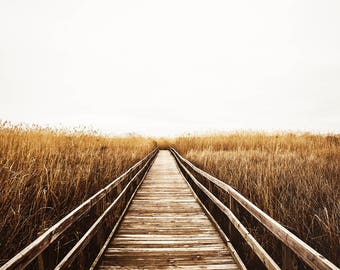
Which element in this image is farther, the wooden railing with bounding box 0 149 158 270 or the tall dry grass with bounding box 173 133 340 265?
the tall dry grass with bounding box 173 133 340 265

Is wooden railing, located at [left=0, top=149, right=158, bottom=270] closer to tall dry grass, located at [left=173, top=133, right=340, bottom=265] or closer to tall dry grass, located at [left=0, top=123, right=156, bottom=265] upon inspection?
tall dry grass, located at [left=0, top=123, right=156, bottom=265]

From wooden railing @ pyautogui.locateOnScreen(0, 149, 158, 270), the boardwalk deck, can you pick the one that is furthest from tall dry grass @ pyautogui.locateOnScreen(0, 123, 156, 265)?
the boardwalk deck

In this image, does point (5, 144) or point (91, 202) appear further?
point (5, 144)

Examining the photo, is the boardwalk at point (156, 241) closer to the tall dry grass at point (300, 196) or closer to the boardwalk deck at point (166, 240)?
the boardwalk deck at point (166, 240)

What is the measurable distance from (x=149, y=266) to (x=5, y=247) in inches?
60.9

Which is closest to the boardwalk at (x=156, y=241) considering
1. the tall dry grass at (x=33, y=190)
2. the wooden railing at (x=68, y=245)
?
the wooden railing at (x=68, y=245)

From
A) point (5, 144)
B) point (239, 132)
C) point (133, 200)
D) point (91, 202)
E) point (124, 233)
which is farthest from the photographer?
point (239, 132)

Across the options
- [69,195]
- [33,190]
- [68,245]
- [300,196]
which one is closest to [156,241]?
[68,245]

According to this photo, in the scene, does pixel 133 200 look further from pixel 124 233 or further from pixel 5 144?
pixel 5 144

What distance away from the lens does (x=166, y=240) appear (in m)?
3.70

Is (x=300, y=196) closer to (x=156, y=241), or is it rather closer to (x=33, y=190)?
(x=156, y=241)

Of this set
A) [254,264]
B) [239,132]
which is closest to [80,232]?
[254,264]

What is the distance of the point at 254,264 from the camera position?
2980mm

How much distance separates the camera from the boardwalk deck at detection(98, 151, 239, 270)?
3.01 m
